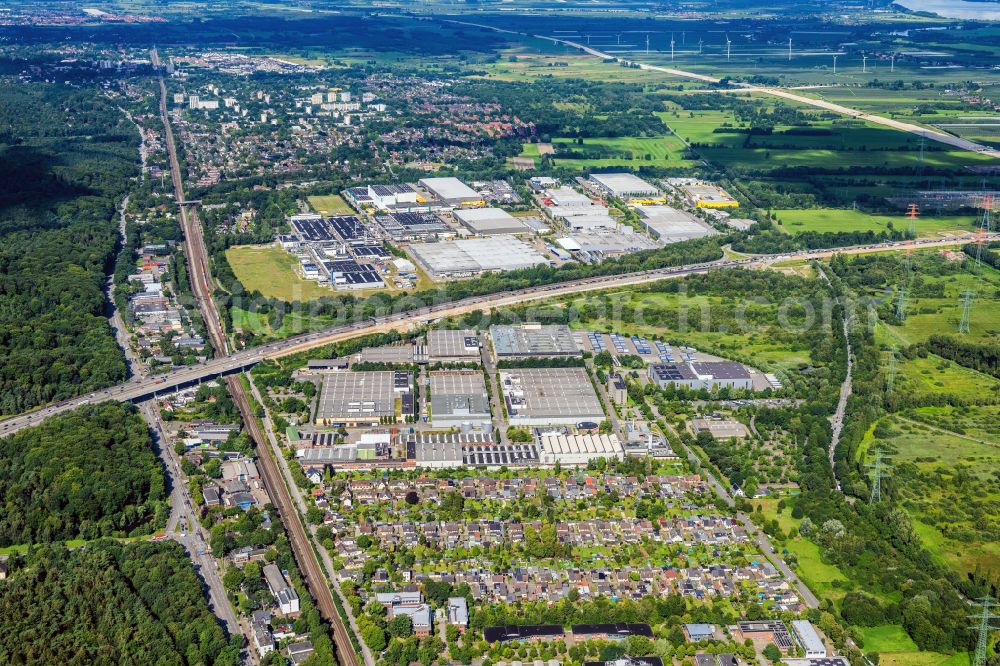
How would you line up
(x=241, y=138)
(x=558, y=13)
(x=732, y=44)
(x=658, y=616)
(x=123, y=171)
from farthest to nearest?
(x=558, y=13) < (x=732, y=44) < (x=241, y=138) < (x=123, y=171) < (x=658, y=616)

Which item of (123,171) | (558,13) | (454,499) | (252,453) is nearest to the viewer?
(454,499)

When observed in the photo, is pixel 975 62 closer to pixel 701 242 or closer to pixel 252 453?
pixel 701 242

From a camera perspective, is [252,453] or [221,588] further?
[252,453]

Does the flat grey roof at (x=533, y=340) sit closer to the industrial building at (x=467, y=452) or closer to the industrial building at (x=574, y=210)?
the industrial building at (x=467, y=452)

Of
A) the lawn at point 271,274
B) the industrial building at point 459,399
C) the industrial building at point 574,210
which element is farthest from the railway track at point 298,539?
the industrial building at point 574,210

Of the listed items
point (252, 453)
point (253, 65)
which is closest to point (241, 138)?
point (253, 65)

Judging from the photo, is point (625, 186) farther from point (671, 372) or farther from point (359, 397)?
point (359, 397)

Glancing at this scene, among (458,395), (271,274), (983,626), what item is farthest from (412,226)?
(983,626)
